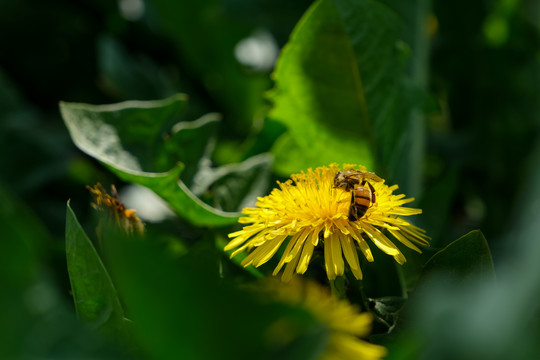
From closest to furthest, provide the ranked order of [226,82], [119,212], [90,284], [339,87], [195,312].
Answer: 1. [195,312]
2. [90,284]
3. [119,212]
4. [339,87]
5. [226,82]

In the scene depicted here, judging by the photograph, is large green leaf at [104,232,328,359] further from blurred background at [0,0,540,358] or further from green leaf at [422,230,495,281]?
blurred background at [0,0,540,358]

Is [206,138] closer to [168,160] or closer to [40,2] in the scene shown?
[168,160]

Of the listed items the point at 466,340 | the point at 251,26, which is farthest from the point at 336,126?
the point at 251,26

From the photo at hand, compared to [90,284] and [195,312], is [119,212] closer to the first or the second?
[90,284]

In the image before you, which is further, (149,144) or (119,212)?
(149,144)

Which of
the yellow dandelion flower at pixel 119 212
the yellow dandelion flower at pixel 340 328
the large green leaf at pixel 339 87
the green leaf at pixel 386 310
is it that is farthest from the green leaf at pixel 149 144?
the yellow dandelion flower at pixel 340 328

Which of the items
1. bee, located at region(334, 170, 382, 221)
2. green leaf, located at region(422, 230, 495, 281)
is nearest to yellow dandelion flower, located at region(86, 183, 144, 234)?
bee, located at region(334, 170, 382, 221)

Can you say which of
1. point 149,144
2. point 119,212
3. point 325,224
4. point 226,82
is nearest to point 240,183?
point 149,144
